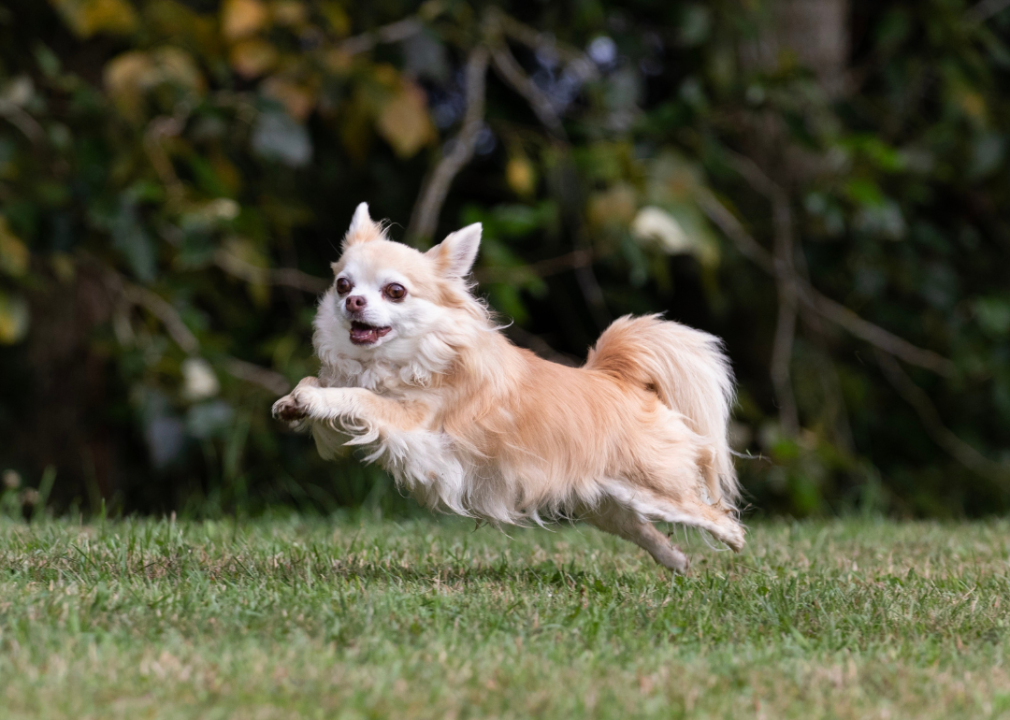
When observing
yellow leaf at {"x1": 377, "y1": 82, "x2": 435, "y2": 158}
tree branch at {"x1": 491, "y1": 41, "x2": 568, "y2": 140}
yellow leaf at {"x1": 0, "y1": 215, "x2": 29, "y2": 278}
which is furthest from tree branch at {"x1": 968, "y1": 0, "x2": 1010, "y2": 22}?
yellow leaf at {"x1": 0, "y1": 215, "x2": 29, "y2": 278}

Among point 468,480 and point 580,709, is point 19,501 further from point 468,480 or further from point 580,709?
point 580,709

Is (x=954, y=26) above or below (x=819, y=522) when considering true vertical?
above

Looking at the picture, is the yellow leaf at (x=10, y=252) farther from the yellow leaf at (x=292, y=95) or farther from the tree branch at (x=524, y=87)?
the tree branch at (x=524, y=87)

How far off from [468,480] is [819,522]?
11.2 ft

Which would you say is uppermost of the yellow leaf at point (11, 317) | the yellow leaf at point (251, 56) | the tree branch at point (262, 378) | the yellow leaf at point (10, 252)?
the yellow leaf at point (251, 56)

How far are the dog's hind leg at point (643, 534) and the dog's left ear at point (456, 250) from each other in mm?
1006

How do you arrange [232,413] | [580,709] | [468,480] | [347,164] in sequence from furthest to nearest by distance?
1. [347,164]
2. [232,413]
3. [468,480]
4. [580,709]

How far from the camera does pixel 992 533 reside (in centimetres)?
566

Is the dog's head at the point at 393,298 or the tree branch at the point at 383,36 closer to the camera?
the dog's head at the point at 393,298

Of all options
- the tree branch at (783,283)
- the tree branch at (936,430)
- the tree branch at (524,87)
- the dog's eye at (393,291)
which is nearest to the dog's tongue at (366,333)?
the dog's eye at (393,291)

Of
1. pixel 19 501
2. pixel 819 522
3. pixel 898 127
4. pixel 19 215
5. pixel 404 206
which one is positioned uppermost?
pixel 898 127

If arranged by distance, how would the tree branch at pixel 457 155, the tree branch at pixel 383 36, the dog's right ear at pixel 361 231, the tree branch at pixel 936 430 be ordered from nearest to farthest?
the dog's right ear at pixel 361 231 → the tree branch at pixel 383 36 → the tree branch at pixel 457 155 → the tree branch at pixel 936 430

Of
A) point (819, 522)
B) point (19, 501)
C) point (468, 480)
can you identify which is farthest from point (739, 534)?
point (19, 501)

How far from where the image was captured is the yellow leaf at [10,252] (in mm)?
5562
